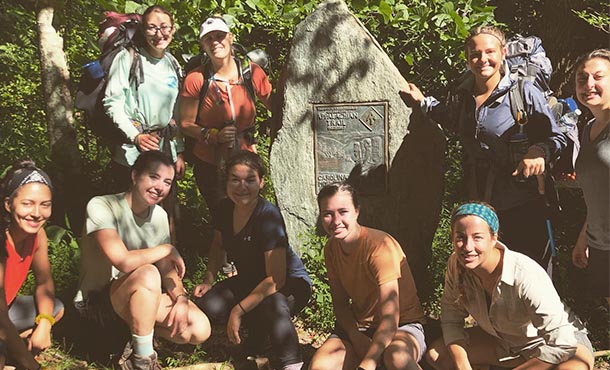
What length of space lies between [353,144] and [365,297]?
5.36 ft

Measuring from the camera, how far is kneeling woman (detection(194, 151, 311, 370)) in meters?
4.31

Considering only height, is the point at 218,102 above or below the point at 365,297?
above

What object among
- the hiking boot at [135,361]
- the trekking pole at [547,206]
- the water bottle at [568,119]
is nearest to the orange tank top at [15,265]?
the hiking boot at [135,361]

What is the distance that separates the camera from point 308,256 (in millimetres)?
A: 5570

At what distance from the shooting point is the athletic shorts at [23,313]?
4.12 m

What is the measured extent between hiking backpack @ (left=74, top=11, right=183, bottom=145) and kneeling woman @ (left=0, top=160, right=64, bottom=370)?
1002mm

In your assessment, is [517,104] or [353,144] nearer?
[517,104]

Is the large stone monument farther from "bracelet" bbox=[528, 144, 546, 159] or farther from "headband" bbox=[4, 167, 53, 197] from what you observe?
"headband" bbox=[4, 167, 53, 197]

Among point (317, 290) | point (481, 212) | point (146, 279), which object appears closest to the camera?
point (481, 212)

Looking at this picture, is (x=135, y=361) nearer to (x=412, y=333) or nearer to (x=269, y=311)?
(x=269, y=311)

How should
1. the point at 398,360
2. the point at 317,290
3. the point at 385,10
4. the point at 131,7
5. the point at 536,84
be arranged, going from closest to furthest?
the point at 398,360, the point at 536,84, the point at 317,290, the point at 131,7, the point at 385,10

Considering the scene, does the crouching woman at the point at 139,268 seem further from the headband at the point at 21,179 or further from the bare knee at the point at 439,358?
the bare knee at the point at 439,358

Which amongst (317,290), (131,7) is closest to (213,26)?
(131,7)

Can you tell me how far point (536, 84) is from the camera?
178 inches
